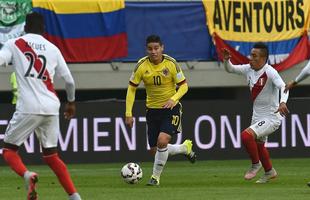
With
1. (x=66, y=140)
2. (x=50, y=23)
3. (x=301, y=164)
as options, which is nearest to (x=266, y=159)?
(x=301, y=164)

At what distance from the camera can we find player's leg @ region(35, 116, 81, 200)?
12219mm

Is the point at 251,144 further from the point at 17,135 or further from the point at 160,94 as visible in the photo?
the point at 17,135

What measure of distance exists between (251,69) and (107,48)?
9.56m

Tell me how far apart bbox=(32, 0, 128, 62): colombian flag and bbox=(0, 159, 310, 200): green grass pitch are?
4.53 metres

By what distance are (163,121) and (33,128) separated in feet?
14.7

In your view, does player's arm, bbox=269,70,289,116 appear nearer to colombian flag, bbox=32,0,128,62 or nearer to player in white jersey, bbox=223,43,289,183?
player in white jersey, bbox=223,43,289,183

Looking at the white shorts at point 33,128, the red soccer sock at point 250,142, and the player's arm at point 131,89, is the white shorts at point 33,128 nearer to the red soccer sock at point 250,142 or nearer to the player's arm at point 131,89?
the player's arm at point 131,89

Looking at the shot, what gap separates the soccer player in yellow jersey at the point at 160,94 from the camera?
1614cm

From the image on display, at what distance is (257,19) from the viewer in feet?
85.7

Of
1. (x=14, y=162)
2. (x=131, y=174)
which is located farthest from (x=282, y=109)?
(x=14, y=162)

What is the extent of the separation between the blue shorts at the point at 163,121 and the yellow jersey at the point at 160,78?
4.7 inches

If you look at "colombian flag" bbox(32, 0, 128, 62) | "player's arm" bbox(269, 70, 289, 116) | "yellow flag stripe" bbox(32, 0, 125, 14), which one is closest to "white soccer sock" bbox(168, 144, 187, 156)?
"player's arm" bbox(269, 70, 289, 116)

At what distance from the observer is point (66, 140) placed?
859 inches

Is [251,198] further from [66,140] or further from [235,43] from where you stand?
[235,43]
